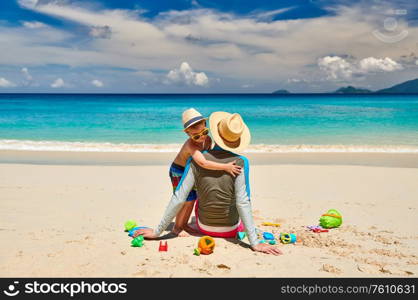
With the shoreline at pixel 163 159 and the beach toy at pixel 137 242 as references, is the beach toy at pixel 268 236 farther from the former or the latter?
the shoreline at pixel 163 159

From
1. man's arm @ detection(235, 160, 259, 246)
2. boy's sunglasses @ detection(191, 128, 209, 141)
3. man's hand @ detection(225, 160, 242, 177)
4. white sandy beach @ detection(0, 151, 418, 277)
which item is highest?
boy's sunglasses @ detection(191, 128, 209, 141)

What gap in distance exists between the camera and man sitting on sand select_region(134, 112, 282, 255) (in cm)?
413

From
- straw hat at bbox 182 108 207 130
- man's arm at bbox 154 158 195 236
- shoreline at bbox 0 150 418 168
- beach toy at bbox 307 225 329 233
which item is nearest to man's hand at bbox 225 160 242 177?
man's arm at bbox 154 158 195 236

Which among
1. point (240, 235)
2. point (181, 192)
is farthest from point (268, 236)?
point (181, 192)

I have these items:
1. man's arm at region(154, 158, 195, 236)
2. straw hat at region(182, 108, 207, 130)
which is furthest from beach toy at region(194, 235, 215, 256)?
straw hat at region(182, 108, 207, 130)

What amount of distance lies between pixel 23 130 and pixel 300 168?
64.6 ft

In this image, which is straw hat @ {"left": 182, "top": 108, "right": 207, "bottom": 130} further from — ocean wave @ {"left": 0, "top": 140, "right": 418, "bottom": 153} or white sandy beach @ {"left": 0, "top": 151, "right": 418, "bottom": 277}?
ocean wave @ {"left": 0, "top": 140, "right": 418, "bottom": 153}

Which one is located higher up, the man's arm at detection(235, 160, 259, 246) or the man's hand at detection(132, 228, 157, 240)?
the man's arm at detection(235, 160, 259, 246)

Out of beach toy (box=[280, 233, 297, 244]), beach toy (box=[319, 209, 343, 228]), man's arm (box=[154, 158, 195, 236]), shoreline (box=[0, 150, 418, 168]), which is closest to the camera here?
man's arm (box=[154, 158, 195, 236])

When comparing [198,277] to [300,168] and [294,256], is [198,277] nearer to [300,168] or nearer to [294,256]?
[294,256]

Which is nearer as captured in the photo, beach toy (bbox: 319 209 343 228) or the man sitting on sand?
the man sitting on sand

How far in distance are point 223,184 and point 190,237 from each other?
0.97 meters

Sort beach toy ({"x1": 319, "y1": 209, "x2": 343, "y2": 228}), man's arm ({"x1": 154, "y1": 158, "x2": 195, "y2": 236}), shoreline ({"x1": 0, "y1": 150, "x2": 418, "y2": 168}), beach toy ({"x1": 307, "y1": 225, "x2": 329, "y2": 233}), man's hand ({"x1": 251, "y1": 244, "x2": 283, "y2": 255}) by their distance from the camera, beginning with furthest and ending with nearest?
shoreline ({"x1": 0, "y1": 150, "x2": 418, "y2": 168}), beach toy ({"x1": 319, "y1": 209, "x2": 343, "y2": 228}), beach toy ({"x1": 307, "y1": 225, "x2": 329, "y2": 233}), man's arm ({"x1": 154, "y1": 158, "x2": 195, "y2": 236}), man's hand ({"x1": 251, "y1": 244, "x2": 283, "y2": 255})

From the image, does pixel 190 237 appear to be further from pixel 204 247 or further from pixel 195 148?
pixel 195 148
